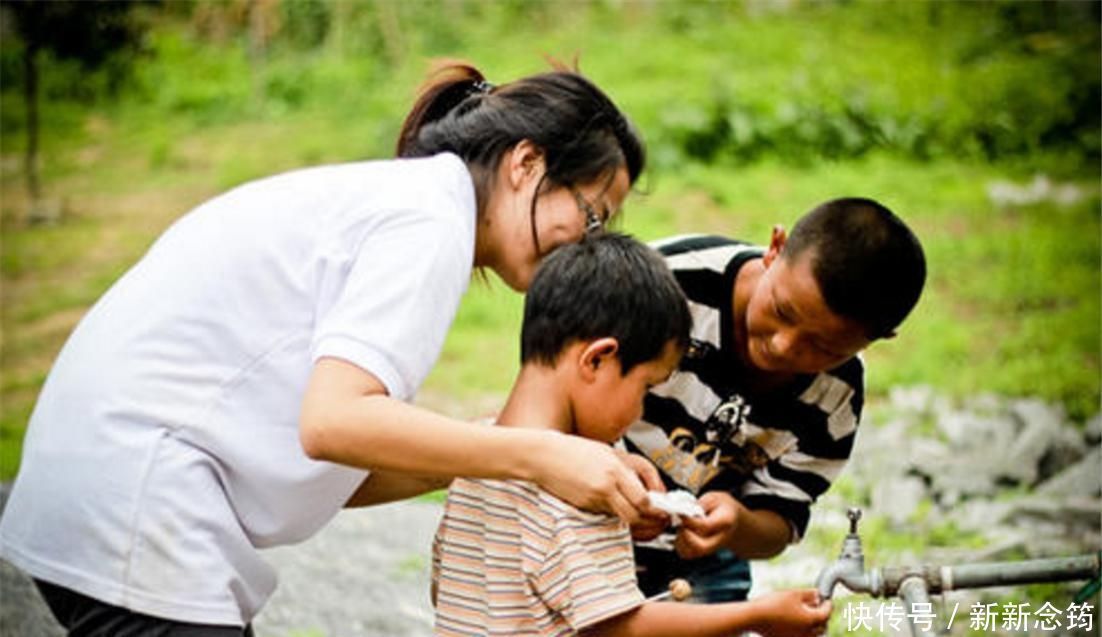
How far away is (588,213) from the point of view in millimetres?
2357

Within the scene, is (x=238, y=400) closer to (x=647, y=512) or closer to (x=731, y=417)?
(x=647, y=512)

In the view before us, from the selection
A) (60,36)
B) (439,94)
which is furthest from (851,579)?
(60,36)

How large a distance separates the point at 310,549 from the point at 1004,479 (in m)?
2.60

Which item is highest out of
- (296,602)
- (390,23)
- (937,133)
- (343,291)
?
(937,133)

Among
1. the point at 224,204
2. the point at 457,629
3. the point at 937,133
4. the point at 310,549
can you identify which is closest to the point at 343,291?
the point at 224,204

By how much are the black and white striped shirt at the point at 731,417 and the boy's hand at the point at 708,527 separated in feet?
0.66

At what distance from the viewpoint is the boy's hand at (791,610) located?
2252mm

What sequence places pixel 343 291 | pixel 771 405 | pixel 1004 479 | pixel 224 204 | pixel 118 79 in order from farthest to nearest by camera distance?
pixel 118 79 < pixel 1004 479 < pixel 771 405 < pixel 224 204 < pixel 343 291

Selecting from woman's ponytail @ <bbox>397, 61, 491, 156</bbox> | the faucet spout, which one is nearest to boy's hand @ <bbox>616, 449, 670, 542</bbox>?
the faucet spout

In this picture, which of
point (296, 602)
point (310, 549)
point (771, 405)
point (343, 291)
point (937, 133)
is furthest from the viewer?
point (937, 133)

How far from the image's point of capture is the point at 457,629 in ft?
7.72

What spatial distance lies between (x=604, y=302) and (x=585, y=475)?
0.29 metres

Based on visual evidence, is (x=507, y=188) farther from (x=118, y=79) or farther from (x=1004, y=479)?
(x=118, y=79)

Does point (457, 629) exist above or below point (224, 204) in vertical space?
below
